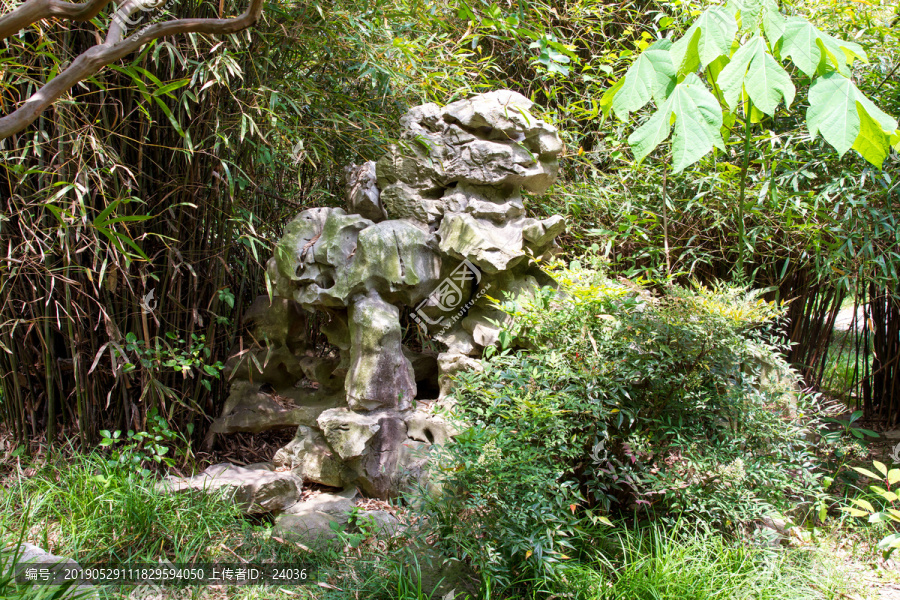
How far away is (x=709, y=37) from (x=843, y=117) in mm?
311

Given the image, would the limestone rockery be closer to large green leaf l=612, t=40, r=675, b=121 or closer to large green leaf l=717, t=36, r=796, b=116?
large green leaf l=612, t=40, r=675, b=121

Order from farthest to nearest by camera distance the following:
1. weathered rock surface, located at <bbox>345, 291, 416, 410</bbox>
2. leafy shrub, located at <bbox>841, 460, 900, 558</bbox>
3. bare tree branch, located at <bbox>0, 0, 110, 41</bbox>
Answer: weathered rock surface, located at <bbox>345, 291, 416, 410</bbox>
leafy shrub, located at <bbox>841, 460, 900, 558</bbox>
bare tree branch, located at <bbox>0, 0, 110, 41</bbox>

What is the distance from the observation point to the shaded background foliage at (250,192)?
2350 mm

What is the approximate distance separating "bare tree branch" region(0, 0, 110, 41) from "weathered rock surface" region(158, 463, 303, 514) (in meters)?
1.77

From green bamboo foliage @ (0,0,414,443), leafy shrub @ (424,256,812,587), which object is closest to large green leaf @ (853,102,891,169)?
leafy shrub @ (424,256,812,587)

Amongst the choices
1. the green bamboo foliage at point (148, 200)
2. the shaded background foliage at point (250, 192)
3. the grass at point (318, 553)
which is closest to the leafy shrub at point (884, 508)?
the grass at point (318, 553)

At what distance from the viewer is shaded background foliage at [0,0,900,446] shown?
2.35m

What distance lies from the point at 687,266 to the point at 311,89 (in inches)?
83.6

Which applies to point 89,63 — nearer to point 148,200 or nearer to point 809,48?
point 148,200

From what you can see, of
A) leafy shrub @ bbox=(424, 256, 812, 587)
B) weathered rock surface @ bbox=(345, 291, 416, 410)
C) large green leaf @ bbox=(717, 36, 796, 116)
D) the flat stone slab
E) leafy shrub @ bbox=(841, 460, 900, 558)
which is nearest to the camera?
large green leaf @ bbox=(717, 36, 796, 116)

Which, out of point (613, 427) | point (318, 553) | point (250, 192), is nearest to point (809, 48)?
point (613, 427)

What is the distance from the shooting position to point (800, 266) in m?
3.01

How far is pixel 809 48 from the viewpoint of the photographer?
125cm

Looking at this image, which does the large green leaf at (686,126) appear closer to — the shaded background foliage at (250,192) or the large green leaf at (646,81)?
the large green leaf at (646,81)
